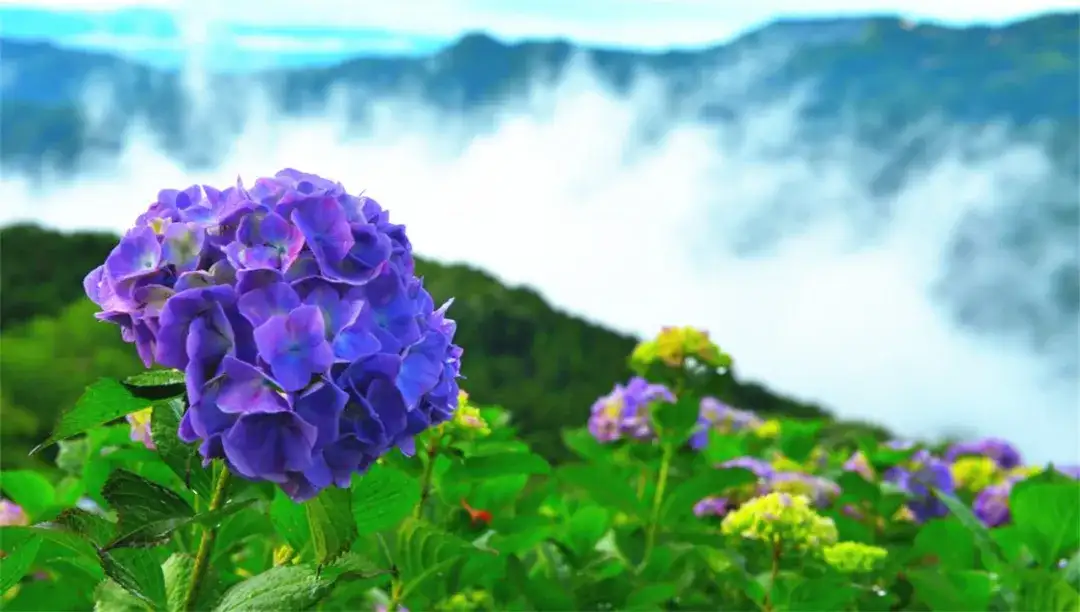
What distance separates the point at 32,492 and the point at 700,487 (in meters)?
0.70

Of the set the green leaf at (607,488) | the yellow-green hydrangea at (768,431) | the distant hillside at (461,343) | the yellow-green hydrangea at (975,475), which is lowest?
the distant hillside at (461,343)

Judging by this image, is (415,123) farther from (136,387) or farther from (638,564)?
(136,387)

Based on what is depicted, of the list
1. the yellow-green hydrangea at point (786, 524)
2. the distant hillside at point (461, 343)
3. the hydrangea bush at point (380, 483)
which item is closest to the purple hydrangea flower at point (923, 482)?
the hydrangea bush at point (380, 483)

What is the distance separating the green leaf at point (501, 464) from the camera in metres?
1.00

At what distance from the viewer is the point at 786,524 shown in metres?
1.11

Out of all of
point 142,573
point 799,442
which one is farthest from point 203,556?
point 799,442

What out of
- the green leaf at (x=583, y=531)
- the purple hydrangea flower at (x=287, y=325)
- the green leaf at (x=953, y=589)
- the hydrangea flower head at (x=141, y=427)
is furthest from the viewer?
the green leaf at (x=583, y=531)

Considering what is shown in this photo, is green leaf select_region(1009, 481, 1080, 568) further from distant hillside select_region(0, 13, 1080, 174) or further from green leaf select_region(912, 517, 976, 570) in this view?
distant hillside select_region(0, 13, 1080, 174)

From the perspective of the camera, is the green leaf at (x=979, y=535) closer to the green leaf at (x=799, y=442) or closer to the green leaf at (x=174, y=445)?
the green leaf at (x=799, y=442)

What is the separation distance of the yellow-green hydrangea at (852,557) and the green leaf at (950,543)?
0.18m

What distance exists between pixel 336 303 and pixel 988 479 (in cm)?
157

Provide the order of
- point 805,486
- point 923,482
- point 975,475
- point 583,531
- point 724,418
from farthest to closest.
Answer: point 724,418 < point 975,475 < point 923,482 < point 805,486 < point 583,531

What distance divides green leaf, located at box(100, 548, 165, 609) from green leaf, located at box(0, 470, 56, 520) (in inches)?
17.3

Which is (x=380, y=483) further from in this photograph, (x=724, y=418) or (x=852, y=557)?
(x=724, y=418)
